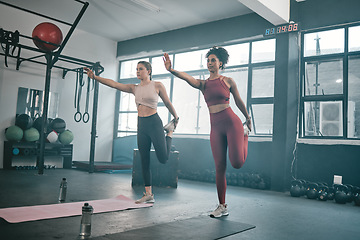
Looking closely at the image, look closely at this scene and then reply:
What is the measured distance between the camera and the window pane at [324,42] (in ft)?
18.3

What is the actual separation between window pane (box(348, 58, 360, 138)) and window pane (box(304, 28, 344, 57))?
37 cm

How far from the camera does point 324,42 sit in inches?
225

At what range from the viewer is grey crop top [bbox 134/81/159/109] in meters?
3.62

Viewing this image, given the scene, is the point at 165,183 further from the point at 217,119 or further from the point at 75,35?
the point at 75,35

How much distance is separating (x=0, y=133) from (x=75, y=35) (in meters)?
3.04

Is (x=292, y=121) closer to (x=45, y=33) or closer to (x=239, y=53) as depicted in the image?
(x=239, y=53)

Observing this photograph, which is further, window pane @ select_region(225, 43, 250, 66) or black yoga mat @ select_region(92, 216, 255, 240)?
window pane @ select_region(225, 43, 250, 66)

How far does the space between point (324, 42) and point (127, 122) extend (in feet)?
17.3

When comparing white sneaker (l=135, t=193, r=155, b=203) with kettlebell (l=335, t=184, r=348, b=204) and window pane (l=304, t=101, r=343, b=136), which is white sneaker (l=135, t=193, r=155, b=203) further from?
window pane (l=304, t=101, r=343, b=136)

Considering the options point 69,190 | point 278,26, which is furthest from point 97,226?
point 278,26

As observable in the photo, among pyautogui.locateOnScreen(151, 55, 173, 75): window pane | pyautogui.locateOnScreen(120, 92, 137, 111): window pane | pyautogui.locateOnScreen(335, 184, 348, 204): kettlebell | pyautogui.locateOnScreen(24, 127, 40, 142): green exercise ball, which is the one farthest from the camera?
pyautogui.locateOnScreen(120, 92, 137, 111): window pane

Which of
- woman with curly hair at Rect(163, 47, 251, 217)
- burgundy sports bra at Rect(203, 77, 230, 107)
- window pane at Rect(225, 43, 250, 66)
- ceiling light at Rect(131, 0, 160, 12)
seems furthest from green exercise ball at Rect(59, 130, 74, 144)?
burgundy sports bra at Rect(203, 77, 230, 107)

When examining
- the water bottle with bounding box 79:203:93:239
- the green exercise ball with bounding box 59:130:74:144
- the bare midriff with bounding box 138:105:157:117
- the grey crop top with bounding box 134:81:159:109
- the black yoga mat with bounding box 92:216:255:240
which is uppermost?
the grey crop top with bounding box 134:81:159:109

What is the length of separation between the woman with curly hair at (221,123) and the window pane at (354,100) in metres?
2.95
